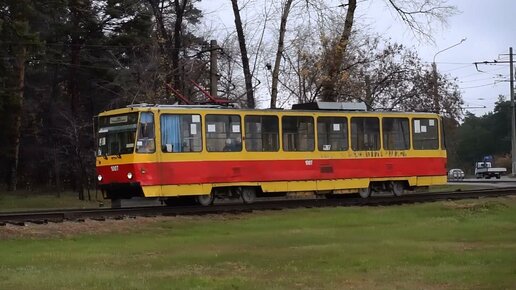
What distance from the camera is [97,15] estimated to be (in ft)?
167

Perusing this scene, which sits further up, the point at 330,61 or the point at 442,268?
the point at 330,61

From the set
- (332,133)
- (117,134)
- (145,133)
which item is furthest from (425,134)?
(117,134)

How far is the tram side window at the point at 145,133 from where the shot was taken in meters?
20.2

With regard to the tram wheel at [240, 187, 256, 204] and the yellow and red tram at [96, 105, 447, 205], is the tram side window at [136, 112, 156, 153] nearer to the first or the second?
the yellow and red tram at [96, 105, 447, 205]

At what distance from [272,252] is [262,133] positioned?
10.4m

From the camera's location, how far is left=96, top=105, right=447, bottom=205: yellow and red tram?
20.4 meters

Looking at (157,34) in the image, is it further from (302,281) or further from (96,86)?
(302,281)

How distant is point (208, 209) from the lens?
2091cm

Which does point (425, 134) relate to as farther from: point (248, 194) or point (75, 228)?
point (75, 228)

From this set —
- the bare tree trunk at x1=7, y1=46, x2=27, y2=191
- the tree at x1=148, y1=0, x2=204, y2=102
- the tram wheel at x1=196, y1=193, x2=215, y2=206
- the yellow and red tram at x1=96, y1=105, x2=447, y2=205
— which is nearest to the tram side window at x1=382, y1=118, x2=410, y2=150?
the yellow and red tram at x1=96, y1=105, x2=447, y2=205

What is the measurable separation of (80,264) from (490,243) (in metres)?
7.14

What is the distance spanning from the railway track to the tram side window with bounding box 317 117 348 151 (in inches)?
69.7

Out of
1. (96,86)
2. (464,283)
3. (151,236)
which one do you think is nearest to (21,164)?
(96,86)

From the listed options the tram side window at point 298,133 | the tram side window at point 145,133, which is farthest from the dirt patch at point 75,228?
the tram side window at point 298,133
